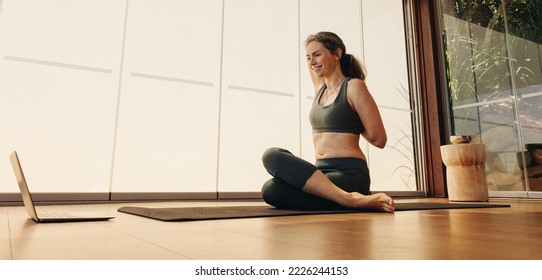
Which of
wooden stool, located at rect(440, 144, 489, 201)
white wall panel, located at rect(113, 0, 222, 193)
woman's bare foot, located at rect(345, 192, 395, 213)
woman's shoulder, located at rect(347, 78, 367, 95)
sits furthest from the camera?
wooden stool, located at rect(440, 144, 489, 201)

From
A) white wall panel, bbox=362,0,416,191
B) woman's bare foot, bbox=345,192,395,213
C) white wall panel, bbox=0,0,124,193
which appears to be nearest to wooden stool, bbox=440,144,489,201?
white wall panel, bbox=362,0,416,191

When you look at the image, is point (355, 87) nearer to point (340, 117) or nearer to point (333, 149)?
point (340, 117)

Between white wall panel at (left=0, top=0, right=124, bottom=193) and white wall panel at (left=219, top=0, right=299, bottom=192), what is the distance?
31.6 inches

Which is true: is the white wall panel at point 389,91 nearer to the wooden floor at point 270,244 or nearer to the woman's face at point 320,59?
the woman's face at point 320,59

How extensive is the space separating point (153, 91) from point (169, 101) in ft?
0.41

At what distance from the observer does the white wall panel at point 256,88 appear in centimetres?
266

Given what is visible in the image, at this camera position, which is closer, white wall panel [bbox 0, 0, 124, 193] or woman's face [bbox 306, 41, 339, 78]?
woman's face [bbox 306, 41, 339, 78]

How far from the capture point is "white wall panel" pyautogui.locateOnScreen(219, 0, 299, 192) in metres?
2.66

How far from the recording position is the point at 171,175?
2.43m

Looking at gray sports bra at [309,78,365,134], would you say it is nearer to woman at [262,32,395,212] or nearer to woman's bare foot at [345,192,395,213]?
woman at [262,32,395,212]

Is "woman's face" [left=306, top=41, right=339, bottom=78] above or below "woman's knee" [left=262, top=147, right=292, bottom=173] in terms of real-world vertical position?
above

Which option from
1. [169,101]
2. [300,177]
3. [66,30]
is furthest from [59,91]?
[300,177]

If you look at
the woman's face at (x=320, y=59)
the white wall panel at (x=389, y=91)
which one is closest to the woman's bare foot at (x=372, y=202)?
the woman's face at (x=320, y=59)

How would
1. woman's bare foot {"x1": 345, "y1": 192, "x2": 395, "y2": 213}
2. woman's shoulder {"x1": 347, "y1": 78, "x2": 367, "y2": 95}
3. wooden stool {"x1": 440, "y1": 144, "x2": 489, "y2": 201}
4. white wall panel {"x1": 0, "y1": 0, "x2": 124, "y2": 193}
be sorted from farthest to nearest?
wooden stool {"x1": 440, "y1": 144, "x2": 489, "y2": 201}, white wall panel {"x1": 0, "y1": 0, "x2": 124, "y2": 193}, woman's shoulder {"x1": 347, "y1": 78, "x2": 367, "y2": 95}, woman's bare foot {"x1": 345, "y1": 192, "x2": 395, "y2": 213}
